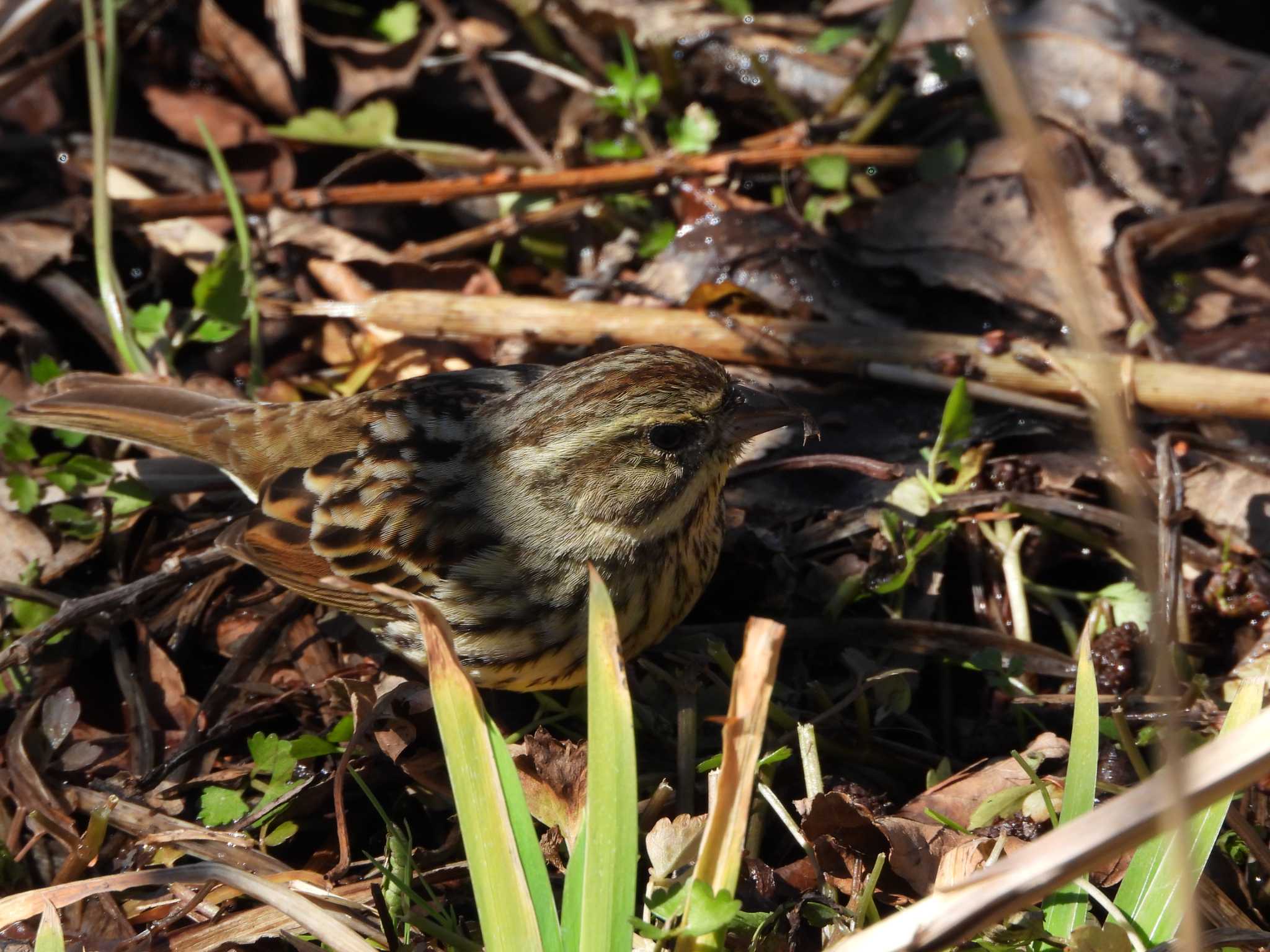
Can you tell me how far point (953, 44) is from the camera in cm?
527

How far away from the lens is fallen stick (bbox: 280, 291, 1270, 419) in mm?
3988

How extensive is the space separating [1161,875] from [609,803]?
1.16 meters

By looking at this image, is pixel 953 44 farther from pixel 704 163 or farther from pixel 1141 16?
pixel 704 163

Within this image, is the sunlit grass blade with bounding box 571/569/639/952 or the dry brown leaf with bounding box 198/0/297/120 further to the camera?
the dry brown leaf with bounding box 198/0/297/120

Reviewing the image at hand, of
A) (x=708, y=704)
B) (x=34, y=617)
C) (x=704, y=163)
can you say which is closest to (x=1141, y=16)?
(x=704, y=163)

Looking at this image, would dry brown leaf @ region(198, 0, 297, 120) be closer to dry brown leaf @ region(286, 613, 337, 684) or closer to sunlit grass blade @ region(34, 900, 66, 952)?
dry brown leaf @ region(286, 613, 337, 684)

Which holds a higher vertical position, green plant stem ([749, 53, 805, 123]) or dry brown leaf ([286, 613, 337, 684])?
green plant stem ([749, 53, 805, 123])

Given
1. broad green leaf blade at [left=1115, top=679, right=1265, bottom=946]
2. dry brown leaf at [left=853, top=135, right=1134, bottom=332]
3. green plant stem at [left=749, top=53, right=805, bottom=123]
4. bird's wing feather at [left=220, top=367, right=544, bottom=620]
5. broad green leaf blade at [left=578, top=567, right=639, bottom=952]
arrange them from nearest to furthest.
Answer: broad green leaf blade at [left=578, top=567, right=639, bottom=952] → broad green leaf blade at [left=1115, top=679, right=1265, bottom=946] → bird's wing feather at [left=220, top=367, right=544, bottom=620] → dry brown leaf at [left=853, top=135, right=1134, bottom=332] → green plant stem at [left=749, top=53, right=805, bottom=123]

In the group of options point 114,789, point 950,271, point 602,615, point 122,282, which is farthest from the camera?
point 122,282

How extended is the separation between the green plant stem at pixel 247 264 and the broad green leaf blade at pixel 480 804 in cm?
247

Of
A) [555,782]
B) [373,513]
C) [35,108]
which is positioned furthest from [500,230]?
[555,782]

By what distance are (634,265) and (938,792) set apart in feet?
7.97

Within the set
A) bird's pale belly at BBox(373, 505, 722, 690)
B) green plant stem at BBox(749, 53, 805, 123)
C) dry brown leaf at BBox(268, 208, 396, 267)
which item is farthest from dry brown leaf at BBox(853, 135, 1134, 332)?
dry brown leaf at BBox(268, 208, 396, 267)

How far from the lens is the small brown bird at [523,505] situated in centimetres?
341
